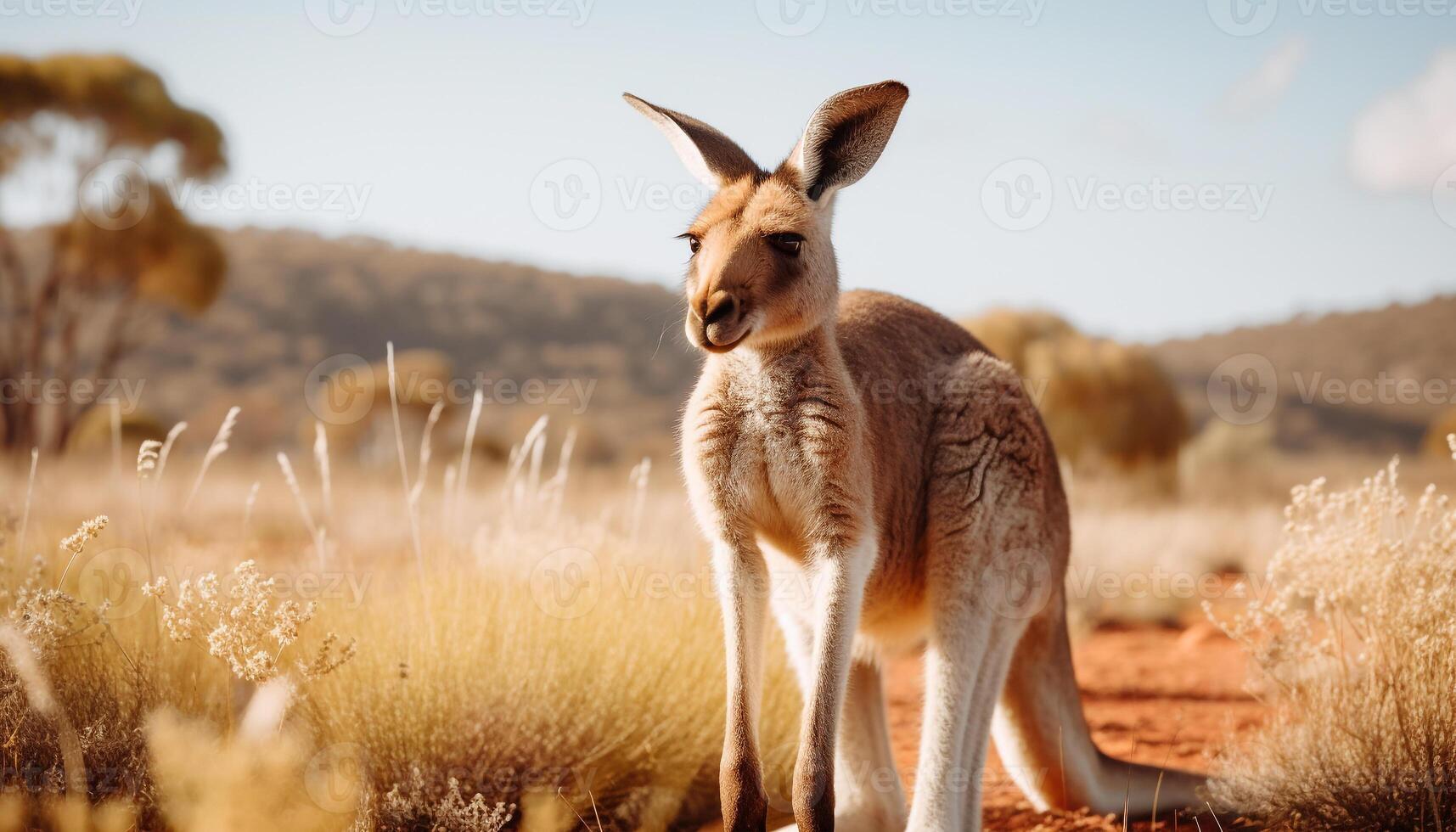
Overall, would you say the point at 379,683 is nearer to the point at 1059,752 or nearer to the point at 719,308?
the point at 719,308

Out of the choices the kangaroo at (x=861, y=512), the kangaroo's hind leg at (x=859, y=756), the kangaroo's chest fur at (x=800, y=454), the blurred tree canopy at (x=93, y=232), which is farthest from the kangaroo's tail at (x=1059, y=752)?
the blurred tree canopy at (x=93, y=232)

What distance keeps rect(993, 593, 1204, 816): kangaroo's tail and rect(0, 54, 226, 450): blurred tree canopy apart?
19.5 m

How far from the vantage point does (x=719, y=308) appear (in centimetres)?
272

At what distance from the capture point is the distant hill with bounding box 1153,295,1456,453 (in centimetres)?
4438

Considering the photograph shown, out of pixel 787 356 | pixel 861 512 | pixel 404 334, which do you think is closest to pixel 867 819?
pixel 861 512

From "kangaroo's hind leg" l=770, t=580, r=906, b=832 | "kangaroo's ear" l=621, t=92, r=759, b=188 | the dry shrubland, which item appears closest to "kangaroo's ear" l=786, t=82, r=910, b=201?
"kangaroo's ear" l=621, t=92, r=759, b=188

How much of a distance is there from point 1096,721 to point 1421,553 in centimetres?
251

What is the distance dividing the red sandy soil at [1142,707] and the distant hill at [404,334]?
69.4 ft

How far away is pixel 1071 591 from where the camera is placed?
996 cm

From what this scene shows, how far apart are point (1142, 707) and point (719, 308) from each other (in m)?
4.76

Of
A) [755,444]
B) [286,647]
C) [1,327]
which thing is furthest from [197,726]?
[1,327]

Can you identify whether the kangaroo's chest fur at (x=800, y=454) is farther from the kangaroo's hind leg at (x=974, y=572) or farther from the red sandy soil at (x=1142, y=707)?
the red sandy soil at (x=1142, y=707)

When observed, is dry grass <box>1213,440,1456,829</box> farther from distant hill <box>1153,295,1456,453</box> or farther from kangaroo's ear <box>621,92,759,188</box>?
distant hill <box>1153,295,1456,453</box>

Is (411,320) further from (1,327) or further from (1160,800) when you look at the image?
(1160,800)
